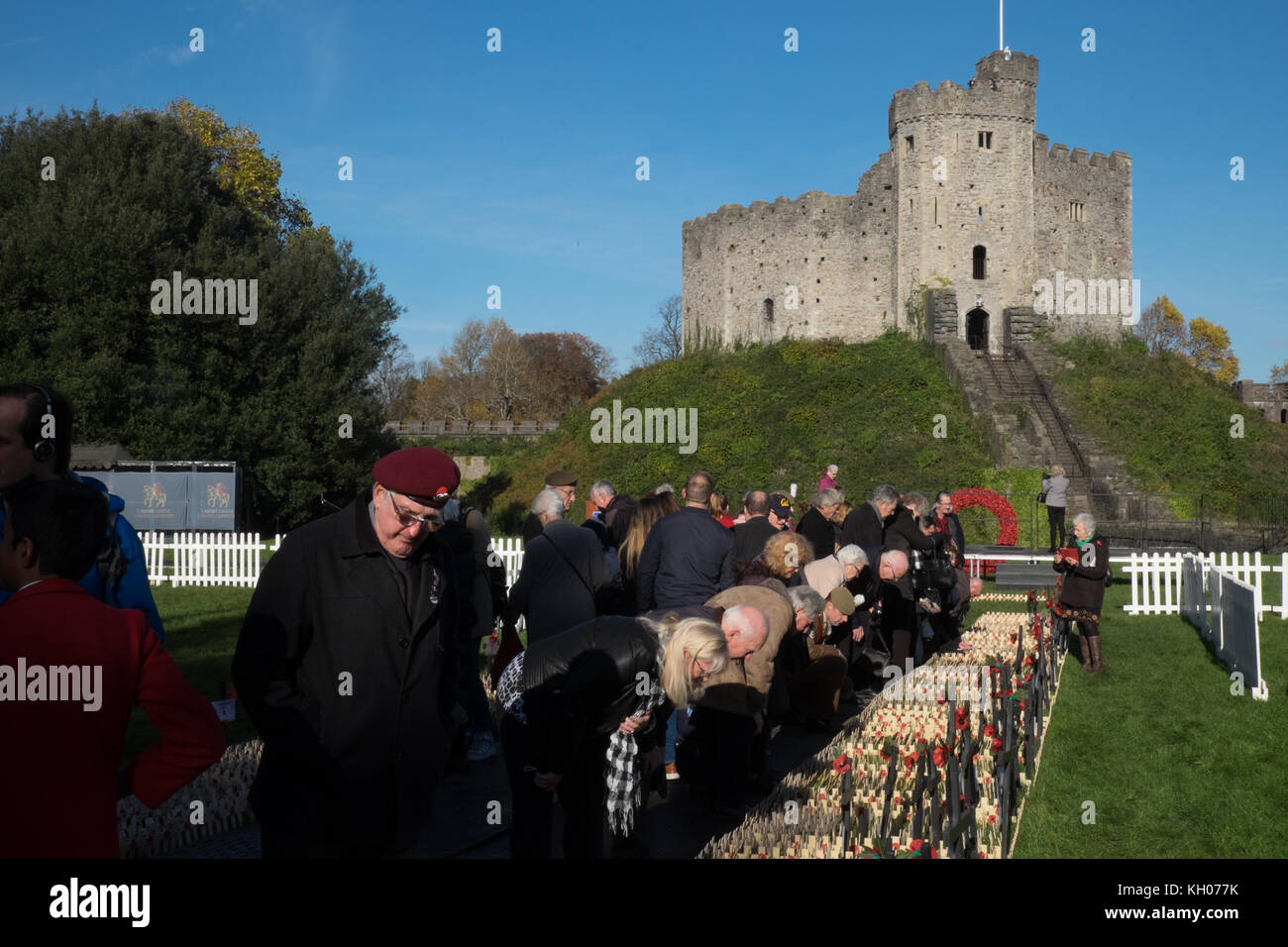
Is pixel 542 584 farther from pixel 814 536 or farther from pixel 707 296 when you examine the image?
pixel 707 296

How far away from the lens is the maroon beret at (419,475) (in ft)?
11.8

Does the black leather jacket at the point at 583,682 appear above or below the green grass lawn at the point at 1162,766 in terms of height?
above

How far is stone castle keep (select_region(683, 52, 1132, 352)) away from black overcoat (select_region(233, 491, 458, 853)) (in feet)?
124

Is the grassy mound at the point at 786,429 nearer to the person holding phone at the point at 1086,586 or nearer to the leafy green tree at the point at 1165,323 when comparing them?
the person holding phone at the point at 1086,586

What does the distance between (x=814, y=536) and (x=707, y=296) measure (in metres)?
38.1

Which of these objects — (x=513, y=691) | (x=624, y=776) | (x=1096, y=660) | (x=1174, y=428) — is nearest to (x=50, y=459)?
(x=513, y=691)

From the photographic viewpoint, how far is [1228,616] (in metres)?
11.7

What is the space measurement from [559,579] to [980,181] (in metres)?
37.4

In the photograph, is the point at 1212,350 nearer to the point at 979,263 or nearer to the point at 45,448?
the point at 979,263

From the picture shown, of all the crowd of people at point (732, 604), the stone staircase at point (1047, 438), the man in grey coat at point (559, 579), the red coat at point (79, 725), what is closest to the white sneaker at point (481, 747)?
the crowd of people at point (732, 604)

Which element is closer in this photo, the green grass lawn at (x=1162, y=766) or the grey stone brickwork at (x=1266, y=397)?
the green grass lawn at (x=1162, y=766)

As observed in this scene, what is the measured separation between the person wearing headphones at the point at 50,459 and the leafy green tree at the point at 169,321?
29.8 m
